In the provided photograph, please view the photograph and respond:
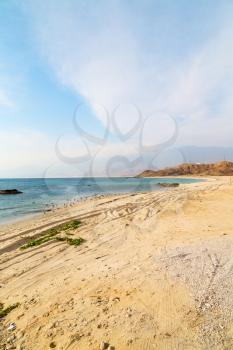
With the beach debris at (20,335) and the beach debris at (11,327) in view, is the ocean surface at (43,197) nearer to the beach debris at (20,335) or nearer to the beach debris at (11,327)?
the beach debris at (11,327)

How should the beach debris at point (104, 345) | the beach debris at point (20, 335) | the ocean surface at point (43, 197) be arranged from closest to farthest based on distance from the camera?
the beach debris at point (104, 345), the beach debris at point (20, 335), the ocean surface at point (43, 197)

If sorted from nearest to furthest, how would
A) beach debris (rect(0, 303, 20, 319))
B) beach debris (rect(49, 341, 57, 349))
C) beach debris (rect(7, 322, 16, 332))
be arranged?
beach debris (rect(49, 341, 57, 349))
beach debris (rect(7, 322, 16, 332))
beach debris (rect(0, 303, 20, 319))

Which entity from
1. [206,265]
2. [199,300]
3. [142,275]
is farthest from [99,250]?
[199,300]

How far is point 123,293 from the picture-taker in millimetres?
6324

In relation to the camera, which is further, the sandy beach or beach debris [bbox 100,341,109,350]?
the sandy beach

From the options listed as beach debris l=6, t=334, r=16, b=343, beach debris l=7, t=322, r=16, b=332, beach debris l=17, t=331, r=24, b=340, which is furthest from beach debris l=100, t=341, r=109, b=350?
→ beach debris l=7, t=322, r=16, b=332

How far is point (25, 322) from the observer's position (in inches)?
220

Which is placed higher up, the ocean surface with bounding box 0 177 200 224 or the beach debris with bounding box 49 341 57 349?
the beach debris with bounding box 49 341 57 349

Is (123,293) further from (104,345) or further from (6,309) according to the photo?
(6,309)

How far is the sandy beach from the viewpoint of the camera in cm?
483

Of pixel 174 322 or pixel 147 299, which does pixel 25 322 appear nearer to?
pixel 147 299

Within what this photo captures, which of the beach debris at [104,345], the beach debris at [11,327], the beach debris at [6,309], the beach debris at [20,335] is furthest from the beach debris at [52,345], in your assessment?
the beach debris at [6,309]

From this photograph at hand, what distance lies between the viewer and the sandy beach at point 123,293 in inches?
190

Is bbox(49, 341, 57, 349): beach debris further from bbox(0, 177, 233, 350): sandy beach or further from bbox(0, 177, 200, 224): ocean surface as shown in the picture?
bbox(0, 177, 200, 224): ocean surface
